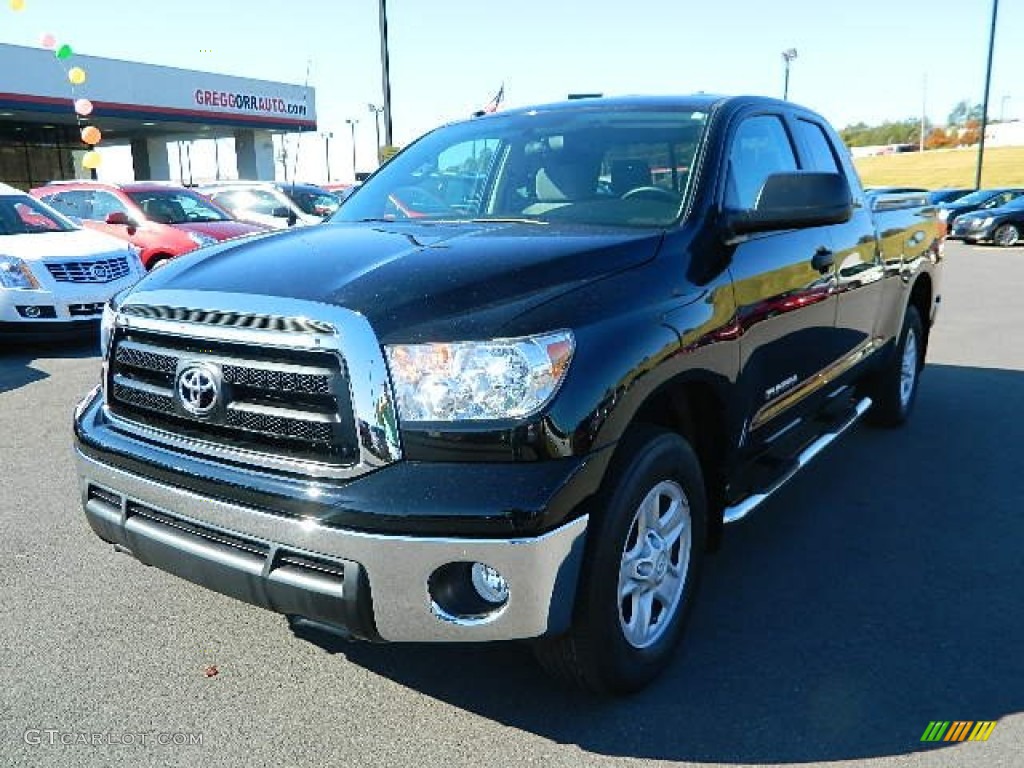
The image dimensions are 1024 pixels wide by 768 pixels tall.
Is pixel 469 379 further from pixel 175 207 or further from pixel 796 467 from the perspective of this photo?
pixel 175 207

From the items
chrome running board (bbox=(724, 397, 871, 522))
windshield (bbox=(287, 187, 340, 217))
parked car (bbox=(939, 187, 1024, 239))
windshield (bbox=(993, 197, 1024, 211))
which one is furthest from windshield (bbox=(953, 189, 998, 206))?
chrome running board (bbox=(724, 397, 871, 522))

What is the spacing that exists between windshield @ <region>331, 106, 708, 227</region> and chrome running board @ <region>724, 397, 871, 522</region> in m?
1.06

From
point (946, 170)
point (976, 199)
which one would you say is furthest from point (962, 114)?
point (976, 199)

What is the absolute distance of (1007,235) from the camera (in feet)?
72.3

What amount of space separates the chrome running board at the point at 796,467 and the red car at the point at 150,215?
325 inches

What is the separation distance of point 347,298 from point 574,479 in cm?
77

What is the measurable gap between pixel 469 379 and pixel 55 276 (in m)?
7.56

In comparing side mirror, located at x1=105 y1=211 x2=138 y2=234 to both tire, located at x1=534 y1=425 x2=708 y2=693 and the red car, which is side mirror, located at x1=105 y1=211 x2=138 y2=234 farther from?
tire, located at x1=534 y1=425 x2=708 y2=693

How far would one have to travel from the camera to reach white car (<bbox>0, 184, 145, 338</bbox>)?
324 inches

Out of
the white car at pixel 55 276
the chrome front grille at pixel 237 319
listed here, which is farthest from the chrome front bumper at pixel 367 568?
the white car at pixel 55 276

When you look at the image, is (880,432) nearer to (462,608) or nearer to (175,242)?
(462,608)

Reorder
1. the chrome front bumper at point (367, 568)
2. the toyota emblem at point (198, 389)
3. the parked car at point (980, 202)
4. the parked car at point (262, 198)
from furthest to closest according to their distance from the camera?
the parked car at point (980, 202) < the parked car at point (262, 198) < the toyota emblem at point (198, 389) < the chrome front bumper at point (367, 568)

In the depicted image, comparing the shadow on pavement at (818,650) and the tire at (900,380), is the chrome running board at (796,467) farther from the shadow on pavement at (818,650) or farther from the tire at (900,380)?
the tire at (900,380)

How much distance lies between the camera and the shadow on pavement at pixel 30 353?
7.42 m
